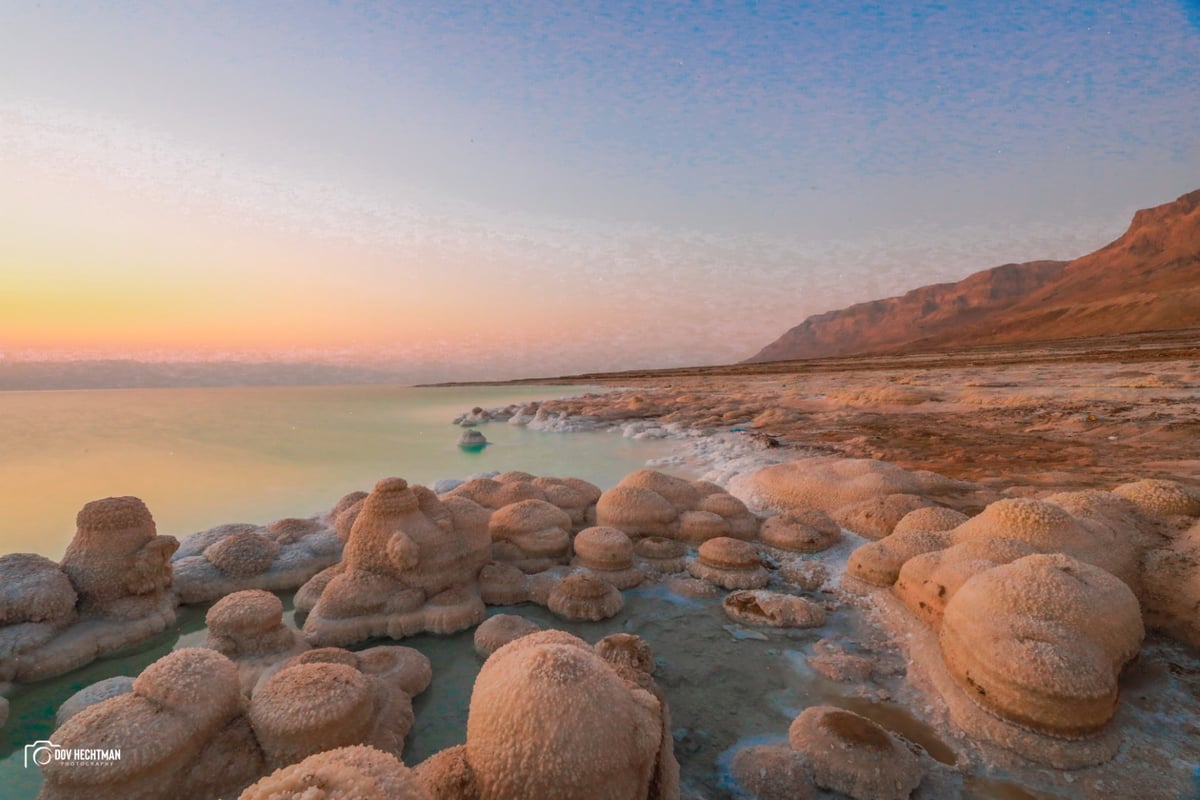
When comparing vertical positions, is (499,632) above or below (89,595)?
below

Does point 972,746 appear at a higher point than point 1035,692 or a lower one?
lower

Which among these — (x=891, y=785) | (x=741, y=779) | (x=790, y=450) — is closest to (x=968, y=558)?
(x=891, y=785)

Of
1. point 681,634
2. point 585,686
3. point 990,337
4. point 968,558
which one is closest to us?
point 585,686

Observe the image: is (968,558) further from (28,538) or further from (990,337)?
(990,337)

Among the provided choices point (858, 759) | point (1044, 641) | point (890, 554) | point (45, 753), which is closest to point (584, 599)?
point (858, 759)

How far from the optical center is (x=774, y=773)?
9.89ft

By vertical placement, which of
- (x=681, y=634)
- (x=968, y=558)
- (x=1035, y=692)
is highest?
(x=968, y=558)

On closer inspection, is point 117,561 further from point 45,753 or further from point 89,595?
point 45,753

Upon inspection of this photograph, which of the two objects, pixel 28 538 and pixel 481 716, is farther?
pixel 28 538

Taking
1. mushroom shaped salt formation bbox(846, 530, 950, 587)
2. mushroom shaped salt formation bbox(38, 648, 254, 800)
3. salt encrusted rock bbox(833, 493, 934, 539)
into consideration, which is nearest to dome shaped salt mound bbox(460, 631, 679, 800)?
mushroom shaped salt formation bbox(38, 648, 254, 800)

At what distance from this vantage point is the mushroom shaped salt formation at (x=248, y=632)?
4.18 m

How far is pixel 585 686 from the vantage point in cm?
254

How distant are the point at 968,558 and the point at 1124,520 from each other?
2129 mm

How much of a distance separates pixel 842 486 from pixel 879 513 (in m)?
1.15
